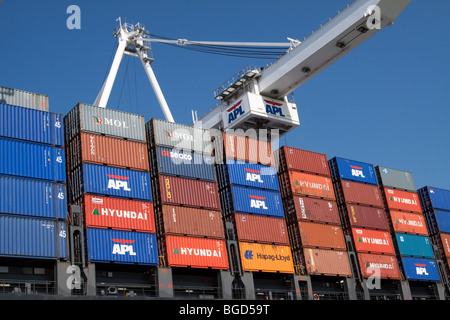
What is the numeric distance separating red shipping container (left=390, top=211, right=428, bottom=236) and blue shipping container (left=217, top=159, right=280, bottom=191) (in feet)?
45.8

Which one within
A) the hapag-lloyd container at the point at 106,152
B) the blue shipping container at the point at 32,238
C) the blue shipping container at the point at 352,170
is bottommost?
the blue shipping container at the point at 32,238

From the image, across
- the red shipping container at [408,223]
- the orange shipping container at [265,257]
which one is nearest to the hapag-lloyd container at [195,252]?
the orange shipping container at [265,257]

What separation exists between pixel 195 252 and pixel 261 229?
6110mm

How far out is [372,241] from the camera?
46.0 metres

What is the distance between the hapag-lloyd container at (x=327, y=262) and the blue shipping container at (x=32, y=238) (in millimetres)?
18096

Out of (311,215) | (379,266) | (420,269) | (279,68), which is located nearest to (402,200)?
(420,269)

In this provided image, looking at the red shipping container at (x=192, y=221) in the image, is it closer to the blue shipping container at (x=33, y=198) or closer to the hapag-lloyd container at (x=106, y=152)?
the hapag-lloyd container at (x=106, y=152)

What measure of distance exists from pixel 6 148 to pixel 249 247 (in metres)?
16.6

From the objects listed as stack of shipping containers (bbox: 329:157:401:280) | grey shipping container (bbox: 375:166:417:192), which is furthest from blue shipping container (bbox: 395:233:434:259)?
grey shipping container (bbox: 375:166:417:192)

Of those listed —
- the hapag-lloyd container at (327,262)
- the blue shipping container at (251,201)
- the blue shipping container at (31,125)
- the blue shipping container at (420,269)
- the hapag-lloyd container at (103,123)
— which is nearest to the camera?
the blue shipping container at (31,125)

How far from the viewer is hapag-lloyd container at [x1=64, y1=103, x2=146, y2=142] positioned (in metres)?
34.8

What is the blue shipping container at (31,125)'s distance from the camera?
103 ft

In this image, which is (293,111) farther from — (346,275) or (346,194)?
(346,275)

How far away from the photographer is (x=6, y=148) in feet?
100
